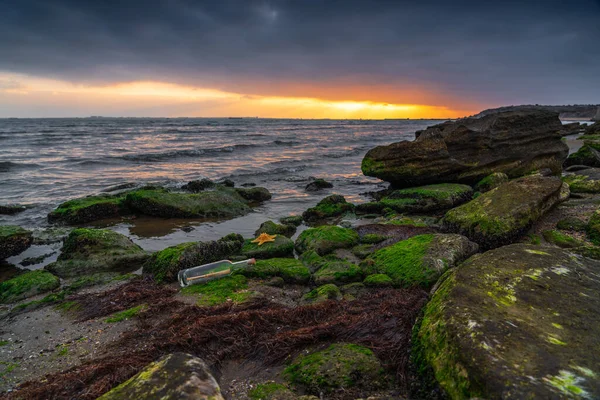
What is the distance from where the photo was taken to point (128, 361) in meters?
3.71

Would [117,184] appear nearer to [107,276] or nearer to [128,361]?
[107,276]

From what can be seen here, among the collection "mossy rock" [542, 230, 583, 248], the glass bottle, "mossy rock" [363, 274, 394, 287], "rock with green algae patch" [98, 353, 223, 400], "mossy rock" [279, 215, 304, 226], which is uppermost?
"rock with green algae patch" [98, 353, 223, 400]

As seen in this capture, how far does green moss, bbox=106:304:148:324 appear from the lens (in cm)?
500

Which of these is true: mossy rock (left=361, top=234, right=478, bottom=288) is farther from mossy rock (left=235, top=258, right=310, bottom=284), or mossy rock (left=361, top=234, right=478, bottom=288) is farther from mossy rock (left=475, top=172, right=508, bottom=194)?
mossy rock (left=475, top=172, right=508, bottom=194)

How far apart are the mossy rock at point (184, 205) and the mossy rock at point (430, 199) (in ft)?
16.9

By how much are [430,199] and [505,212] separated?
418 centimetres

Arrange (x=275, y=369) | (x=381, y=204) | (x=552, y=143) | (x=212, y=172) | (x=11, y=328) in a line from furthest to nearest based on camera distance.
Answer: (x=212, y=172) → (x=552, y=143) → (x=381, y=204) → (x=11, y=328) → (x=275, y=369)

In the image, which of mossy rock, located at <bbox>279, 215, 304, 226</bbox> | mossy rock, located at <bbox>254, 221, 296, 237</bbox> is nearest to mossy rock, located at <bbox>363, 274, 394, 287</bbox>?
mossy rock, located at <bbox>254, 221, 296, 237</bbox>

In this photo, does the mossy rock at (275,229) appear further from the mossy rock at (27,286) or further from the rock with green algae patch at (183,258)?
the mossy rock at (27,286)

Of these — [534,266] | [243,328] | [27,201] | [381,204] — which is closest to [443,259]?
[534,266]

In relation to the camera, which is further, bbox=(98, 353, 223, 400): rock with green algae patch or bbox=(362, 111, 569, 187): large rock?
bbox=(362, 111, 569, 187): large rock

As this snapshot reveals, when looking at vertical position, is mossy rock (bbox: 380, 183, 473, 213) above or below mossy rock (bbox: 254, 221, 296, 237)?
above

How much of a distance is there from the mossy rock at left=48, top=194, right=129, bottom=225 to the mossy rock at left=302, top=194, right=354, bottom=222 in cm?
618

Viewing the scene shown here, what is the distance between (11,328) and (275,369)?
4.21 metres
